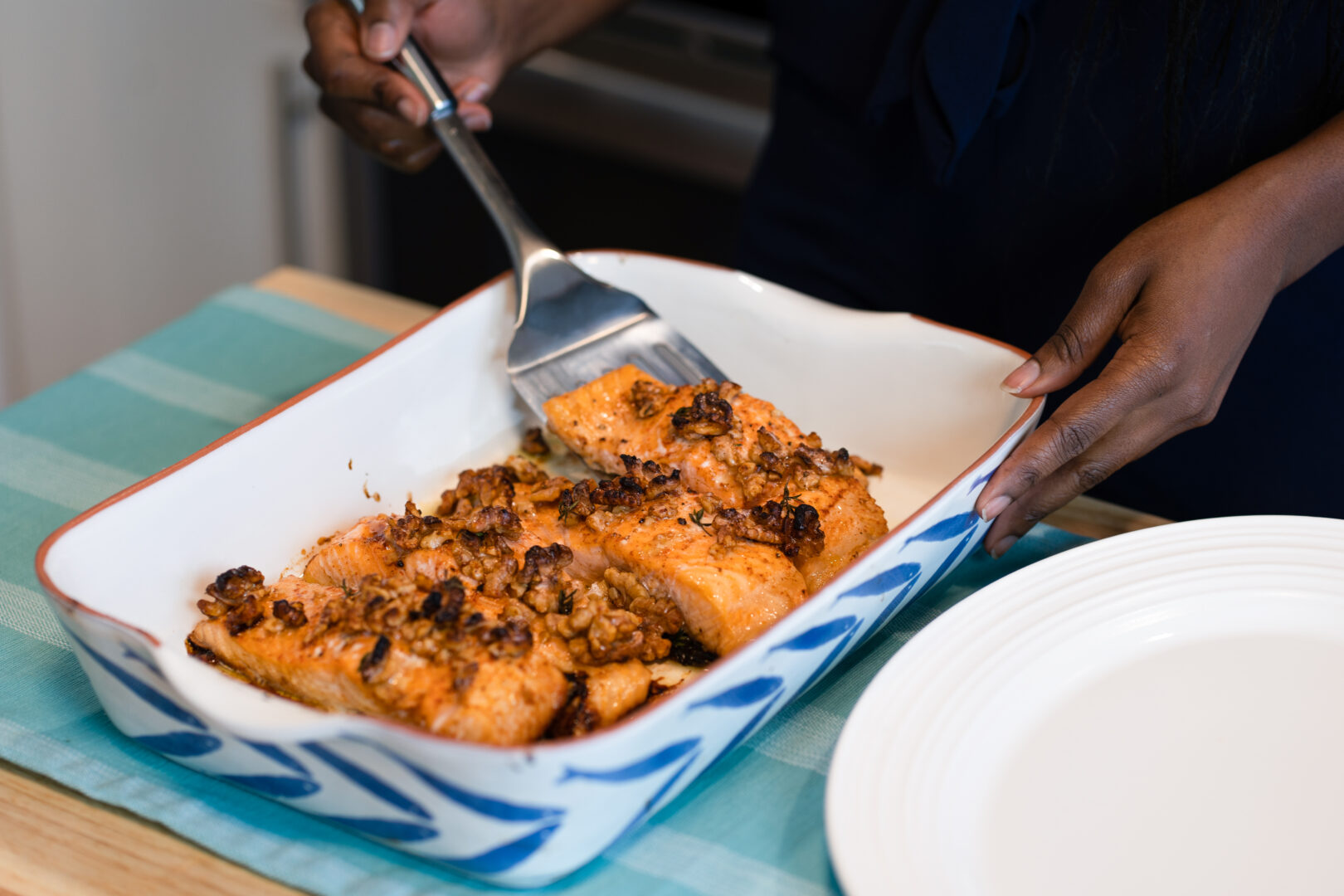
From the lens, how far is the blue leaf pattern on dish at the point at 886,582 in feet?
3.54

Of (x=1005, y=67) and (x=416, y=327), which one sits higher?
(x=1005, y=67)

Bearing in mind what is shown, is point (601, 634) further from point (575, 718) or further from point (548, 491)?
point (548, 491)

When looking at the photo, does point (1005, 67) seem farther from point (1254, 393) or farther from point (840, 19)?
point (1254, 393)

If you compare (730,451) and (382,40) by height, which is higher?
(382,40)

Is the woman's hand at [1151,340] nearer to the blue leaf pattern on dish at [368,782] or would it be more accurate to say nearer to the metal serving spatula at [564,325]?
the metal serving spatula at [564,325]

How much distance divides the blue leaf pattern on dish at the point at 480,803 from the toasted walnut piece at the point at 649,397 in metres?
0.70

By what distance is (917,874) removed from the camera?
0.91 m

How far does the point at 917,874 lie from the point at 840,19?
1272mm

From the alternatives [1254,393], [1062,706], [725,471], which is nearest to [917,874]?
[1062,706]

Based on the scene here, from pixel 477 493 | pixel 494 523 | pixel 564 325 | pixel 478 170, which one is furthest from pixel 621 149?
pixel 494 523

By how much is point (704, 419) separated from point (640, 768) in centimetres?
59

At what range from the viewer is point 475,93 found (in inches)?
72.9

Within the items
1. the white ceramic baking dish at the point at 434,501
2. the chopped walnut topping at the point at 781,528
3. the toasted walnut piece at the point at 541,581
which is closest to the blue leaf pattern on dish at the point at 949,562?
the white ceramic baking dish at the point at 434,501

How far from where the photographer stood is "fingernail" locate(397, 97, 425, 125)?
1.68 meters
